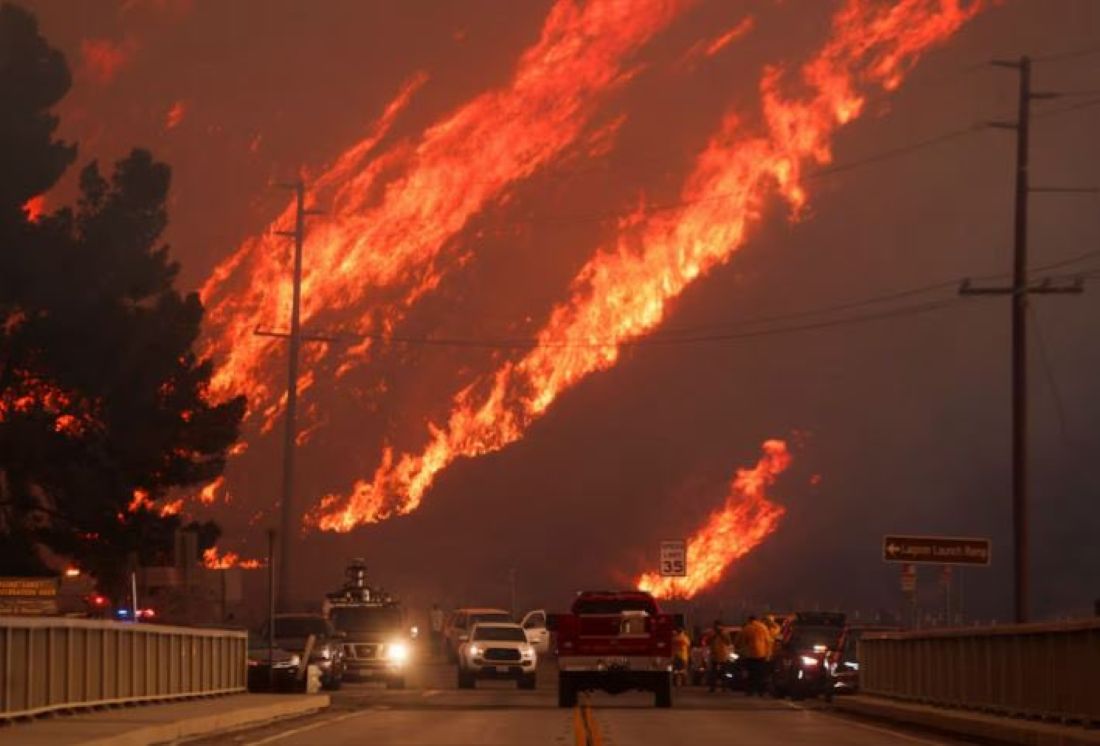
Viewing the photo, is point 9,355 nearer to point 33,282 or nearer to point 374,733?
point 33,282

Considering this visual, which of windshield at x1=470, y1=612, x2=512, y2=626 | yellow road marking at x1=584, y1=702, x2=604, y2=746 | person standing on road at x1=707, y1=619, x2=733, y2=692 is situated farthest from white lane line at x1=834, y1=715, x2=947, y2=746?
windshield at x1=470, y1=612, x2=512, y2=626

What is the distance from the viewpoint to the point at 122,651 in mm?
34531

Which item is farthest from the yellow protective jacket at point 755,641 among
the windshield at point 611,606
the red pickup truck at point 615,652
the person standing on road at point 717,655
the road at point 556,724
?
the red pickup truck at point 615,652

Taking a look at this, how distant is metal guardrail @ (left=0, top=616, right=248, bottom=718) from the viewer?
93.2 ft

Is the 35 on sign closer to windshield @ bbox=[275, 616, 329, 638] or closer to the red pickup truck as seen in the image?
windshield @ bbox=[275, 616, 329, 638]

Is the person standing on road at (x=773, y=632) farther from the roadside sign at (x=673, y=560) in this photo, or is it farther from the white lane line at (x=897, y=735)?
the white lane line at (x=897, y=735)

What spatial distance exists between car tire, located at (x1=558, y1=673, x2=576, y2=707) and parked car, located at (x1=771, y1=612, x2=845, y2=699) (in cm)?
918

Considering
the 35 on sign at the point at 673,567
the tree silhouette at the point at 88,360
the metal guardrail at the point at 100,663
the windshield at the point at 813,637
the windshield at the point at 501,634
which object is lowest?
the windshield at the point at 501,634

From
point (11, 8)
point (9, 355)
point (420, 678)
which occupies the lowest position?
point (420, 678)

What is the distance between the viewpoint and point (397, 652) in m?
60.4

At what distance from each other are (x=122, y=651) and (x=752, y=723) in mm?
10754

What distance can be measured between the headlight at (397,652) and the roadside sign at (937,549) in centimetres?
1724

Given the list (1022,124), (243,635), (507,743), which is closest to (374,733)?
(507,743)

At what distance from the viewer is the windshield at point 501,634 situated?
2456 inches
